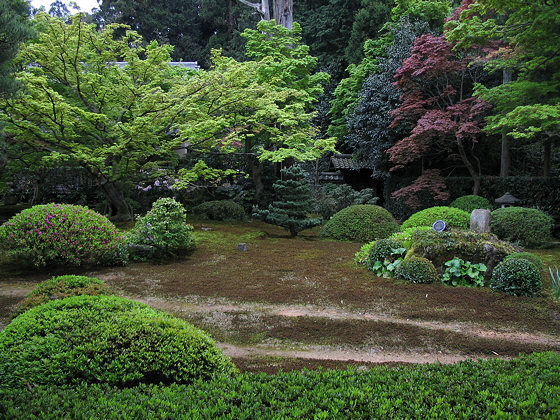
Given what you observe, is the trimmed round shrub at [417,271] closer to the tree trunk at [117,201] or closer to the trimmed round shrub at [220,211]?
the trimmed round shrub at [220,211]

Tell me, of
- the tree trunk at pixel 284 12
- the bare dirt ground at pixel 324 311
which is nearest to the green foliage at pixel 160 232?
the bare dirt ground at pixel 324 311

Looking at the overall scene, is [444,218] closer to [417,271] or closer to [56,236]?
[417,271]

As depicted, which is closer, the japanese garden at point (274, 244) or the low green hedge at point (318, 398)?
the low green hedge at point (318, 398)

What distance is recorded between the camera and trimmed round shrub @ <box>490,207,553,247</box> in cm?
913

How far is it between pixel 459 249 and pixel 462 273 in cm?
38

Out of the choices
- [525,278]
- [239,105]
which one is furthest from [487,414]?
[239,105]

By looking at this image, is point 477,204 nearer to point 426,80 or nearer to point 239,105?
point 426,80

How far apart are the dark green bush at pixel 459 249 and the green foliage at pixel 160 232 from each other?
4.22 m

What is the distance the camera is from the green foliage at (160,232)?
723 centimetres

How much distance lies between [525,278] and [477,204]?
6663 mm

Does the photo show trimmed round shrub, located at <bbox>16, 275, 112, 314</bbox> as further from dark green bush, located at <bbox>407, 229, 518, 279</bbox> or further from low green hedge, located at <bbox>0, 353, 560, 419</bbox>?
dark green bush, located at <bbox>407, 229, 518, 279</bbox>

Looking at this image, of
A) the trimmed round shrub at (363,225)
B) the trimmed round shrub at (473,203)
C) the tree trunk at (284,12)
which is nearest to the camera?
the trimmed round shrub at (363,225)

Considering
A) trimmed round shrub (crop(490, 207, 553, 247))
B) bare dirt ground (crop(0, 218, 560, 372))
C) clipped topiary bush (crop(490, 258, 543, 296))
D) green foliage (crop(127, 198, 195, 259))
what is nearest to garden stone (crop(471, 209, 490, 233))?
bare dirt ground (crop(0, 218, 560, 372))

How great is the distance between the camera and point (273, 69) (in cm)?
1264
